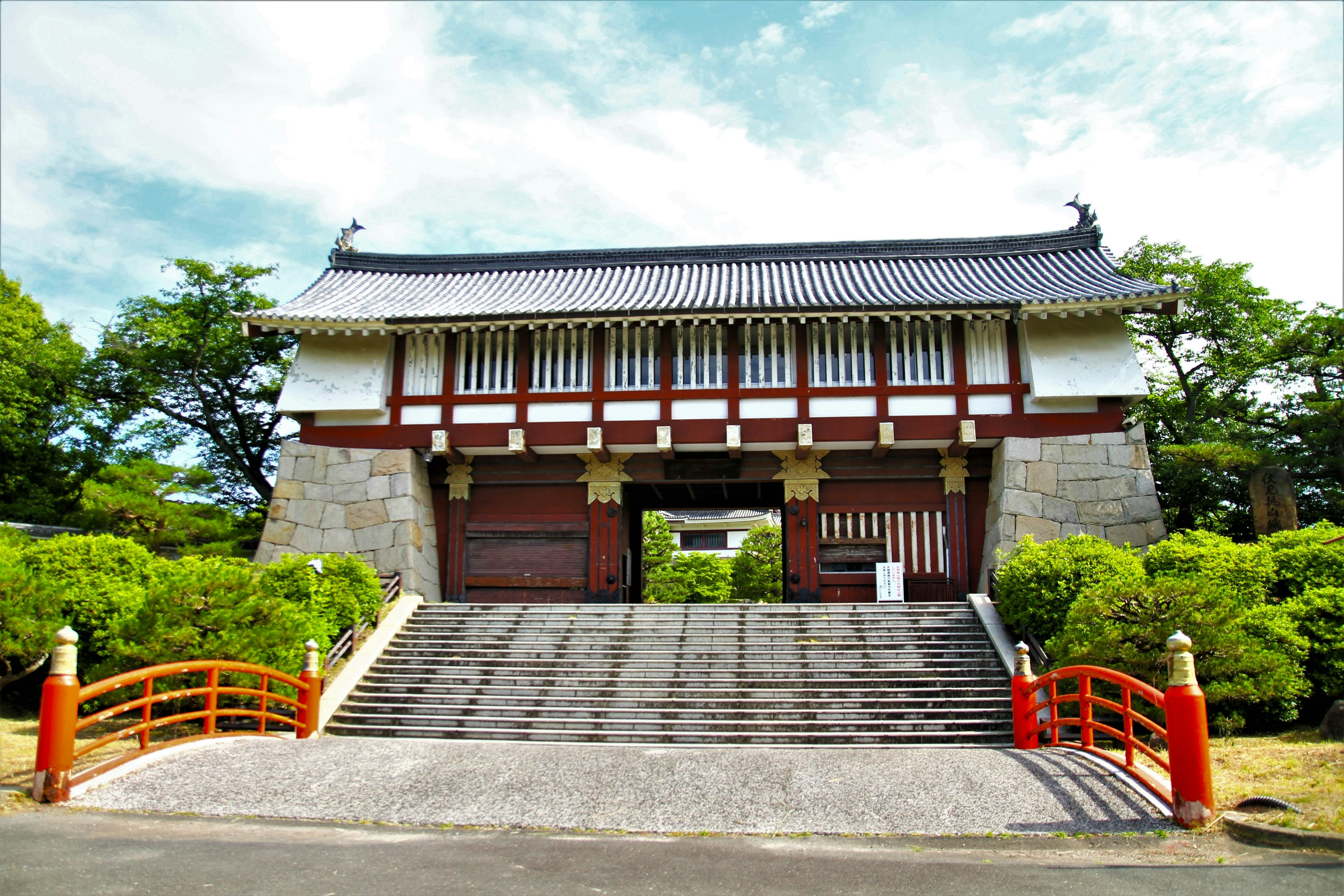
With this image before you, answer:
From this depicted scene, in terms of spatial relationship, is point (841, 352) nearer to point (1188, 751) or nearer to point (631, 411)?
point (631, 411)

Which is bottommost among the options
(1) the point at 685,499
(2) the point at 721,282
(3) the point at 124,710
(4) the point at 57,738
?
(4) the point at 57,738

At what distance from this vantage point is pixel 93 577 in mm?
12258

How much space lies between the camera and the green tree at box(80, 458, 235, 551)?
1734 centimetres

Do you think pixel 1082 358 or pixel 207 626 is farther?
pixel 1082 358

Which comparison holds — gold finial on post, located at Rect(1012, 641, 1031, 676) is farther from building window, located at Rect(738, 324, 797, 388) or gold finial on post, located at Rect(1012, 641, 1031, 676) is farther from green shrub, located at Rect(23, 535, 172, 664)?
green shrub, located at Rect(23, 535, 172, 664)

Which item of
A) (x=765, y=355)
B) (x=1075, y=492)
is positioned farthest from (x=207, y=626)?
(x=1075, y=492)

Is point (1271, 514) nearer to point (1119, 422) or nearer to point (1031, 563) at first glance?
point (1119, 422)

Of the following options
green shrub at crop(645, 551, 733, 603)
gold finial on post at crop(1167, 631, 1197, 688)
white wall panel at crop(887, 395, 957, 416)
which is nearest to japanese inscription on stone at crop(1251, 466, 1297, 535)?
white wall panel at crop(887, 395, 957, 416)

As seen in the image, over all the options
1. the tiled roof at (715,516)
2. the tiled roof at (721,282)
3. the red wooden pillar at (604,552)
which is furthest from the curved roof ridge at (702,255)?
the tiled roof at (715,516)

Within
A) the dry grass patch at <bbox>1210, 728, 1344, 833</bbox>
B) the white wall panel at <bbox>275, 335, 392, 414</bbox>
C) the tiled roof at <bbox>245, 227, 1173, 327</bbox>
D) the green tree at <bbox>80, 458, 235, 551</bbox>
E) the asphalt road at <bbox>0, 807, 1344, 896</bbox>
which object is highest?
the tiled roof at <bbox>245, 227, 1173, 327</bbox>

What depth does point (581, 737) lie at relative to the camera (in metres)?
11.7

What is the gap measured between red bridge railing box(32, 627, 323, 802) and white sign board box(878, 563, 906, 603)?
10.2 meters

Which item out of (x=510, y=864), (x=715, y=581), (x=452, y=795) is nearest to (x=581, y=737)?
(x=452, y=795)

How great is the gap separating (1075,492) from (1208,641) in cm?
729
